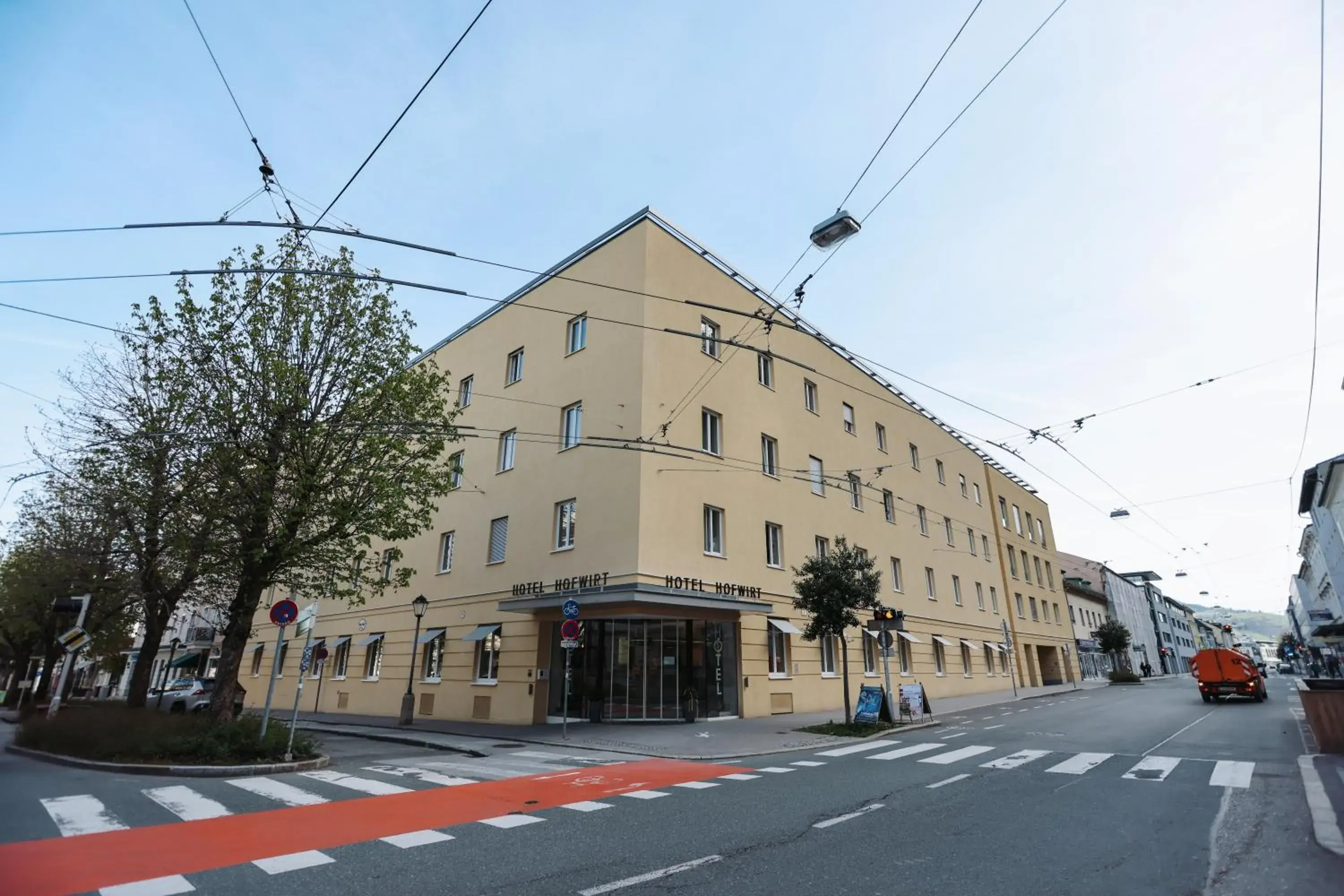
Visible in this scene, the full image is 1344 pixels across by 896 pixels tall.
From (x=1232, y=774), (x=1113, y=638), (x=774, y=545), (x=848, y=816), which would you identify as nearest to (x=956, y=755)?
(x=1232, y=774)

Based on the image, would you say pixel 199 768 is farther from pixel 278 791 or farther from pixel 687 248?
pixel 687 248

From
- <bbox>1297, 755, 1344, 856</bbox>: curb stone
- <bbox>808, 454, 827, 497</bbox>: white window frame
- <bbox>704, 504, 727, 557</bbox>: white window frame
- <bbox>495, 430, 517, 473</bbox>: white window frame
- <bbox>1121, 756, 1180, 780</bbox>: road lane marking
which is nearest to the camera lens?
<bbox>1297, 755, 1344, 856</bbox>: curb stone

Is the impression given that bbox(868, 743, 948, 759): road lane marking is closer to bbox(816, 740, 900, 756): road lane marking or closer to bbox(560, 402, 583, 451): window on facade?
bbox(816, 740, 900, 756): road lane marking

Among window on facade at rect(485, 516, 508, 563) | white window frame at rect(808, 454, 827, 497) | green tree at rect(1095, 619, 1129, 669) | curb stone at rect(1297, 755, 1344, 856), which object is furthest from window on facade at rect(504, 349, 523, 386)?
green tree at rect(1095, 619, 1129, 669)

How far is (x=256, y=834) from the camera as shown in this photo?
6309 millimetres

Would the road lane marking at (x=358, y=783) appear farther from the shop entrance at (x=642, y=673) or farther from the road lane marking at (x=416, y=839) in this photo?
the shop entrance at (x=642, y=673)

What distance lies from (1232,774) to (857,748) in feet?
19.4

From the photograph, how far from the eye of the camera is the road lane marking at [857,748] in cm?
1223

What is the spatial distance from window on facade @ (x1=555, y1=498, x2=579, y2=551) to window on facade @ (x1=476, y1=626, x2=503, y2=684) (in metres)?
3.67

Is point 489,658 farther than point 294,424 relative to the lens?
Yes

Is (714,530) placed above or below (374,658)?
above

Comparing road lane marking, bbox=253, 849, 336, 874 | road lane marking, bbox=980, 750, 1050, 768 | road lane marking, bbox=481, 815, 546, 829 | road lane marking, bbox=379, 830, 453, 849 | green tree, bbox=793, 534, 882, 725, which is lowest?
road lane marking, bbox=481, 815, 546, 829

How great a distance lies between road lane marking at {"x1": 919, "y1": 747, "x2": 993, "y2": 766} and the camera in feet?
35.7

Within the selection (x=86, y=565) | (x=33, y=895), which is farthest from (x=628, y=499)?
(x=86, y=565)
